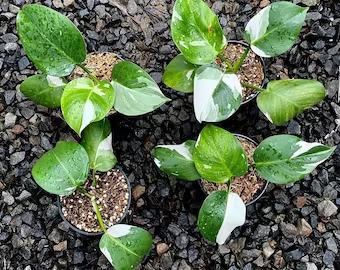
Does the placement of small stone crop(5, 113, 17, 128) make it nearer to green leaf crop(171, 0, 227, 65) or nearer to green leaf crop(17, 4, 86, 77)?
green leaf crop(17, 4, 86, 77)

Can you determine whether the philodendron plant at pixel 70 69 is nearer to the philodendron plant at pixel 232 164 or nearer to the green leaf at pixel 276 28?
the philodendron plant at pixel 232 164

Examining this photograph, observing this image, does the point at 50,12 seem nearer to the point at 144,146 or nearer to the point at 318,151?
the point at 144,146

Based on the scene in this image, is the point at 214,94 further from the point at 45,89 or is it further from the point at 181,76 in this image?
the point at 45,89

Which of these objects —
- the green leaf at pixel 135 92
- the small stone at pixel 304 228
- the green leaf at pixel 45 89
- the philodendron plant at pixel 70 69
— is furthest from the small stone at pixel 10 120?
the small stone at pixel 304 228

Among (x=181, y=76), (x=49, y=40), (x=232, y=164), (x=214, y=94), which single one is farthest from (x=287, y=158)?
(x=49, y=40)

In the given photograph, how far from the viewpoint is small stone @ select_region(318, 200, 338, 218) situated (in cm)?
164

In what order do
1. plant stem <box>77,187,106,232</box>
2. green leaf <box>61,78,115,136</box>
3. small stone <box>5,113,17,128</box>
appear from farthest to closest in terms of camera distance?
small stone <box>5,113,17,128</box>
plant stem <box>77,187,106,232</box>
green leaf <box>61,78,115,136</box>

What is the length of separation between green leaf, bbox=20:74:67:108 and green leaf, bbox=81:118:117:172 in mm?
128

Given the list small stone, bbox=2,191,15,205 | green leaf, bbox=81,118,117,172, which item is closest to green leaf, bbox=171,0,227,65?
green leaf, bbox=81,118,117,172

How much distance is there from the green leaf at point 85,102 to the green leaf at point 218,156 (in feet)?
0.82

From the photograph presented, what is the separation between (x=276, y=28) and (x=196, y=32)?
0.21 metres

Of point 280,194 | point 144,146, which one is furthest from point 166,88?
point 280,194

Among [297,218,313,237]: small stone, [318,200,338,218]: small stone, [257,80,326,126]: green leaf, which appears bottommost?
[297,218,313,237]: small stone

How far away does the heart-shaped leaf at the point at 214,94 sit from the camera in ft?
4.61
